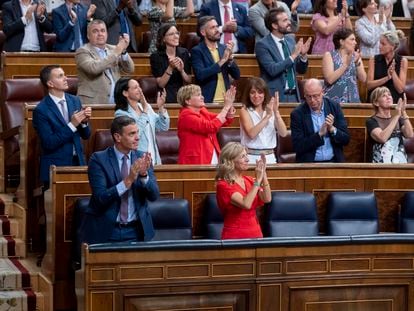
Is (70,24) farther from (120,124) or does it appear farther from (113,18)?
(120,124)

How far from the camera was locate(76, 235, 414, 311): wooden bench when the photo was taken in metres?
4.97

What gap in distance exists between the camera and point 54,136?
21.2ft

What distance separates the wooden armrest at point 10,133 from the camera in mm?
7161

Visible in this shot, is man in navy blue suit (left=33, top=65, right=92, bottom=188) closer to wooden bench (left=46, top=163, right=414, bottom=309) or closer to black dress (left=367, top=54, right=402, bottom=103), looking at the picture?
wooden bench (left=46, top=163, right=414, bottom=309)

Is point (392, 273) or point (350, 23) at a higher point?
point (350, 23)

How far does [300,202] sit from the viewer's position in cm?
624

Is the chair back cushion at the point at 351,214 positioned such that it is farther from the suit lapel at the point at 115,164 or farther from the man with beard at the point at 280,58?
the man with beard at the point at 280,58

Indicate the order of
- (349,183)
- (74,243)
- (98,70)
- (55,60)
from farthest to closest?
1. (55,60)
2. (98,70)
3. (349,183)
4. (74,243)

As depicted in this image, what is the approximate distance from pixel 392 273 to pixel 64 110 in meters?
2.25

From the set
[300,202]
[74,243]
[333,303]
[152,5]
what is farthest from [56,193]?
[152,5]

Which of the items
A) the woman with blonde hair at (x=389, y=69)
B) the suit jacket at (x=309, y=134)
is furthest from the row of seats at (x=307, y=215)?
the woman with blonde hair at (x=389, y=69)

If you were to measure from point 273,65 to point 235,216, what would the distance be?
7.50 feet

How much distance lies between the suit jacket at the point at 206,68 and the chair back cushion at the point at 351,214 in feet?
5.37

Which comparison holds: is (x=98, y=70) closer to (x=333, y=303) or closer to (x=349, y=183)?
(x=349, y=183)
